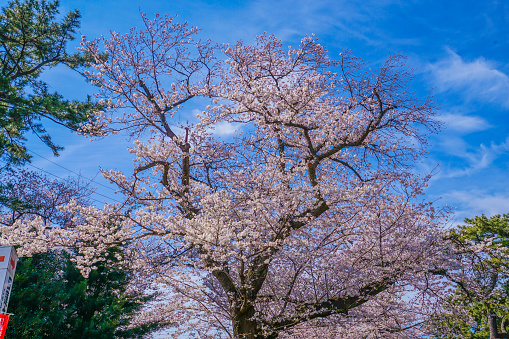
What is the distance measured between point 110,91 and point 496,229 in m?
15.3

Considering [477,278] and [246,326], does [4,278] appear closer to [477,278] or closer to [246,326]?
[246,326]

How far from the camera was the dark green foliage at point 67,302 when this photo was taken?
371 inches

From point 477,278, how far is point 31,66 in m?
17.1

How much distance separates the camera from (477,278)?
10891 mm

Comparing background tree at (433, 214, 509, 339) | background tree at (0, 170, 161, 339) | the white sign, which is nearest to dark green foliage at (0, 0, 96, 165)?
background tree at (0, 170, 161, 339)

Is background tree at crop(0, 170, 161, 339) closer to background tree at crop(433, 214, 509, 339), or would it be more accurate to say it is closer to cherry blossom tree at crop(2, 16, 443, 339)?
cherry blossom tree at crop(2, 16, 443, 339)

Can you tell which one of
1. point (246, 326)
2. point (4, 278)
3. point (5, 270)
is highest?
point (5, 270)

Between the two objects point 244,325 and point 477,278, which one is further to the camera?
point 477,278

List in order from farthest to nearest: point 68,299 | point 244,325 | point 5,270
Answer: point 68,299 → point 244,325 → point 5,270

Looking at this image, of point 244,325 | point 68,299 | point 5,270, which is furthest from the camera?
point 68,299

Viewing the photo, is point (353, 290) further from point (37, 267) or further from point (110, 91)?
point (37, 267)

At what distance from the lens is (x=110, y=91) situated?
943cm

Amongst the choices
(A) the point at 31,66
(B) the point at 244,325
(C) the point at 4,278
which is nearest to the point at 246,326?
(B) the point at 244,325

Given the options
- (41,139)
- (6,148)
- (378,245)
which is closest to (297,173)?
(378,245)
